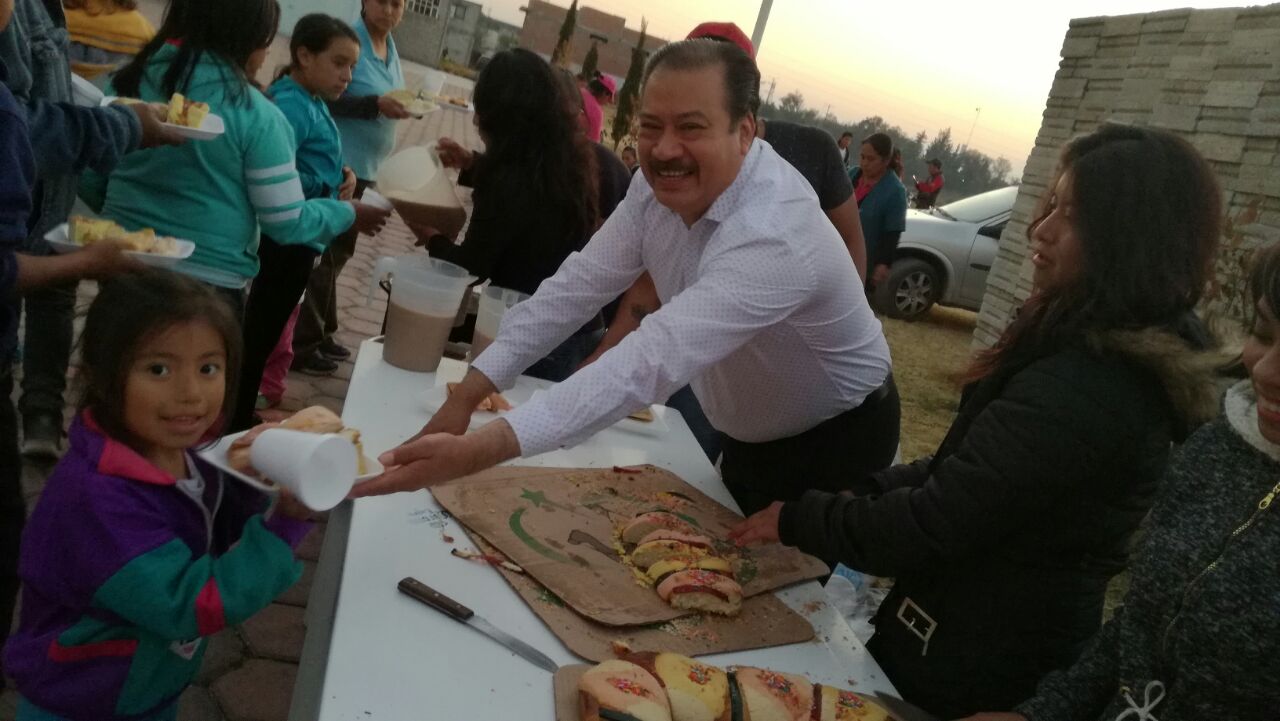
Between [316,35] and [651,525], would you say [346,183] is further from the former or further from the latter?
[651,525]

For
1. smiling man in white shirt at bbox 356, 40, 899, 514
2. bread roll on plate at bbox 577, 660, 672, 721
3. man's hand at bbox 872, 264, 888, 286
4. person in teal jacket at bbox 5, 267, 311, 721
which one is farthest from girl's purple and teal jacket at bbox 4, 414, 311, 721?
man's hand at bbox 872, 264, 888, 286

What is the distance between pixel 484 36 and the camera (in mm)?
42281

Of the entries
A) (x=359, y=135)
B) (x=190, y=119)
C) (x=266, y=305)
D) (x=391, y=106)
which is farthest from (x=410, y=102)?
(x=190, y=119)

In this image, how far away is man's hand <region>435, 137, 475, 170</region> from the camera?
3.52 metres

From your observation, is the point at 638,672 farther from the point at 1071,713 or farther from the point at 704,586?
the point at 1071,713

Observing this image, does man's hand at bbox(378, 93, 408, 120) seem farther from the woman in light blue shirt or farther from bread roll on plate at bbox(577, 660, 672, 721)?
bread roll on plate at bbox(577, 660, 672, 721)

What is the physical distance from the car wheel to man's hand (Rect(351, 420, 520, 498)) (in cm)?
904

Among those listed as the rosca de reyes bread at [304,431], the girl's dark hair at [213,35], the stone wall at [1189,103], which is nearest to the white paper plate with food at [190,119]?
the girl's dark hair at [213,35]

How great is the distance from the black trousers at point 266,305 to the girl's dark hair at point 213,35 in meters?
0.82

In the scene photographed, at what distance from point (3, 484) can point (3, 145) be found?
2.33 feet

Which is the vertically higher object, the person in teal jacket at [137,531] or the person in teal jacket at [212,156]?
the person in teal jacket at [212,156]

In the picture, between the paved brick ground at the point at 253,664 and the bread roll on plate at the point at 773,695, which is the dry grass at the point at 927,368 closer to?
the paved brick ground at the point at 253,664

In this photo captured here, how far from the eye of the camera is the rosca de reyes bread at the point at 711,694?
1.27 meters

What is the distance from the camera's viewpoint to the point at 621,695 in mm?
1258
